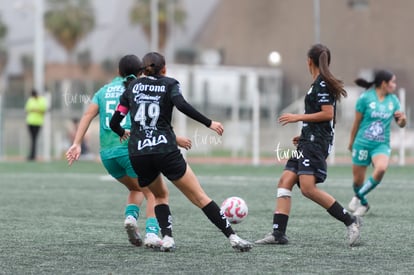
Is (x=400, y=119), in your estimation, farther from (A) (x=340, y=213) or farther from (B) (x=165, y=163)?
(B) (x=165, y=163)

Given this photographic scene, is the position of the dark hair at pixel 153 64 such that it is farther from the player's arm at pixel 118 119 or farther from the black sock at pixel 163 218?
the black sock at pixel 163 218

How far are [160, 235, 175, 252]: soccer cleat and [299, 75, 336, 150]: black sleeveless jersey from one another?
164 centimetres

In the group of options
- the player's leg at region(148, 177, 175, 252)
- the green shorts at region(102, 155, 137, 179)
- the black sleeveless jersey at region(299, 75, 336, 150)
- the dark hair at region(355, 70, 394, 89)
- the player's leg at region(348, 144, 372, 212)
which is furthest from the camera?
the player's leg at region(348, 144, 372, 212)

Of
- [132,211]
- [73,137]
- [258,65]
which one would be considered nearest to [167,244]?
[132,211]

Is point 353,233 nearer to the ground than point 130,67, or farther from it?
nearer to the ground

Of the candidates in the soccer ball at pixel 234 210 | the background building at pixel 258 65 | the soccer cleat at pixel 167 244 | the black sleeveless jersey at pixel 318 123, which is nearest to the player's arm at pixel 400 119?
the soccer ball at pixel 234 210

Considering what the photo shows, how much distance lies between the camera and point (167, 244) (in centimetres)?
928

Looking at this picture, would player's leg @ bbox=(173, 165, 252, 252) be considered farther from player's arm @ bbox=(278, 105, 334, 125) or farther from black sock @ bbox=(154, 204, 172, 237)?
player's arm @ bbox=(278, 105, 334, 125)

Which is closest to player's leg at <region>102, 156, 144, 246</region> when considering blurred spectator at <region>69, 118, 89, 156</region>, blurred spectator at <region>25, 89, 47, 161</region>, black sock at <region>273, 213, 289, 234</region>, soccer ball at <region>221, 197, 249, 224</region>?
soccer ball at <region>221, 197, 249, 224</region>

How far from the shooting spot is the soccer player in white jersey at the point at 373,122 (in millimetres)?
13172

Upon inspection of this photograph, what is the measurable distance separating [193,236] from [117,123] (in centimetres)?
182

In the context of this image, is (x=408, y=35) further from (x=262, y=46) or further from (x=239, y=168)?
(x=239, y=168)

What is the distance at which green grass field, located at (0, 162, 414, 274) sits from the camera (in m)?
8.32

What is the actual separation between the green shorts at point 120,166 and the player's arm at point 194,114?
1.18 metres
